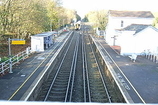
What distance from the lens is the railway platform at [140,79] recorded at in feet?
33.6

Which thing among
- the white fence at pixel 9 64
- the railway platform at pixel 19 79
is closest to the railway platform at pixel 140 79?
the railway platform at pixel 19 79

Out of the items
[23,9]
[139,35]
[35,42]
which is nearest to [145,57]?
[139,35]

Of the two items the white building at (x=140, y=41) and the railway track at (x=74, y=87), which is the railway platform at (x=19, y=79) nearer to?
the railway track at (x=74, y=87)

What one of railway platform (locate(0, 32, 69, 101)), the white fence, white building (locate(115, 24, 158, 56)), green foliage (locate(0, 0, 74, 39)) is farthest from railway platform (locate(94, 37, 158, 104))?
green foliage (locate(0, 0, 74, 39))

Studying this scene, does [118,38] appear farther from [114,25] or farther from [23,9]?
[23,9]

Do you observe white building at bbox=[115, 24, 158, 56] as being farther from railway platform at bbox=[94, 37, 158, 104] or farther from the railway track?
the railway track

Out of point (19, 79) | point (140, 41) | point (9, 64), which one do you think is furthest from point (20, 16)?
point (140, 41)

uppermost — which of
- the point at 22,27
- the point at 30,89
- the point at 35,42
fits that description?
the point at 22,27

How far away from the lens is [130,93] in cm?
1061

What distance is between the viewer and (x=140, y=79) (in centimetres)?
1341

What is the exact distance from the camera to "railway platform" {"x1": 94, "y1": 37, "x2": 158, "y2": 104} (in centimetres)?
Result: 1025

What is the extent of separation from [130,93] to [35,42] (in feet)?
51.6

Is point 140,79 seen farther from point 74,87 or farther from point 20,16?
point 20,16

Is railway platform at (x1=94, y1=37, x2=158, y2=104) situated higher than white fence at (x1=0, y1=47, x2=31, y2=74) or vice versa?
white fence at (x1=0, y1=47, x2=31, y2=74)
